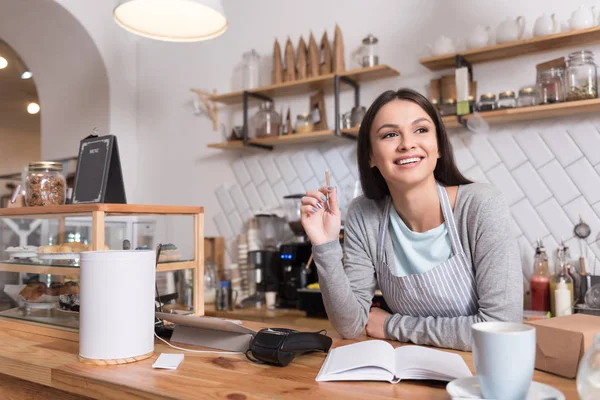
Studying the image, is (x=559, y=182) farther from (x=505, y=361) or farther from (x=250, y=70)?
(x=505, y=361)

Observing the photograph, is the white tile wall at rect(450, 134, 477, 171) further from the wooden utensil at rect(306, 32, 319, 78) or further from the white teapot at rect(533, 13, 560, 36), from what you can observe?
the wooden utensil at rect(306, 32, 319, 78)

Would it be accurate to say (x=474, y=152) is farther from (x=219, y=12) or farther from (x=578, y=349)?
(x=578, y=349)

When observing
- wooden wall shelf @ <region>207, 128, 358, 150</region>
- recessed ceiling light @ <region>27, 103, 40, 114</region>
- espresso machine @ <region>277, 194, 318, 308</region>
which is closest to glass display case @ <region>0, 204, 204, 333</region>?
espresso machine @ <region>277, 194, 318, 308</region>

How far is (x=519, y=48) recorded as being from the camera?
271 centimetres

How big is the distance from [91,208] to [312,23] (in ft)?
8.28

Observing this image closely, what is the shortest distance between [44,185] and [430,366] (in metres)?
1.36

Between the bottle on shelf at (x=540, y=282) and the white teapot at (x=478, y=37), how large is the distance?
3.52 ft

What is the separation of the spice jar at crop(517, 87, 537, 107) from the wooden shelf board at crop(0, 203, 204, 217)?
1.80 m

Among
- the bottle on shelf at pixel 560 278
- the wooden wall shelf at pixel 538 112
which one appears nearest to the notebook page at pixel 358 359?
the bottle on shelf at pixel 560 278

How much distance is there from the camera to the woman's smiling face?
1509mm

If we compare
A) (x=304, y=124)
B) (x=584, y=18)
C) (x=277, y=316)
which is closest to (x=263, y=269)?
(x=277, y=316)

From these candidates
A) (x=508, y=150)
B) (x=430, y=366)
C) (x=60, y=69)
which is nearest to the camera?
(x=430, y=366)

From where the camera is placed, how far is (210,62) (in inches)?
159

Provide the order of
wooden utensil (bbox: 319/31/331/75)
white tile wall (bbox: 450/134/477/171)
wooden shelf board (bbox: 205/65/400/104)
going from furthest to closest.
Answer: wooden utensil (bbox: 319/31/331/75) → wooden shelf board (bbox: 205/65/400/104) → white tile wall (bbox: 450/134/477/171)
